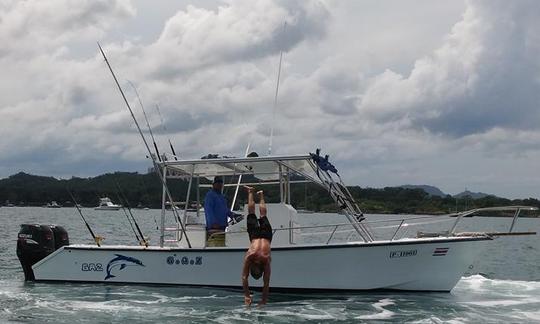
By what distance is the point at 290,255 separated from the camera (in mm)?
13844

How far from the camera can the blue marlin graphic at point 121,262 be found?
14719 mm

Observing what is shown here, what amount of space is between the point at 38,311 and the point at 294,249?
4.97m

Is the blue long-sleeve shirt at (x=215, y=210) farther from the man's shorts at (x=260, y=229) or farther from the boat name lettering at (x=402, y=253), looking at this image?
the boat name lettering at (x=402, y=253)

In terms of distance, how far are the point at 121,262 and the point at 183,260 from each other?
56.6 inches

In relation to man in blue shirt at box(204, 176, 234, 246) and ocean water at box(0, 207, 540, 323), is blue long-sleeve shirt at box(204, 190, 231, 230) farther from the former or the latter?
ocean water at box(0, 207, 540, 323)

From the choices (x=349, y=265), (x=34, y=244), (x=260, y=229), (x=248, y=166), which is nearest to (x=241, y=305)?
(x=260, y=229)

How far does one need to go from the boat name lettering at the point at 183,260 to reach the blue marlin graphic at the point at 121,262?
26.4 inches

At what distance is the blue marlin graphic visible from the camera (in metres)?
14.7

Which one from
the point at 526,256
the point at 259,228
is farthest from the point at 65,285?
the point at 526,256

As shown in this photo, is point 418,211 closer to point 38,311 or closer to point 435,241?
point 435,241

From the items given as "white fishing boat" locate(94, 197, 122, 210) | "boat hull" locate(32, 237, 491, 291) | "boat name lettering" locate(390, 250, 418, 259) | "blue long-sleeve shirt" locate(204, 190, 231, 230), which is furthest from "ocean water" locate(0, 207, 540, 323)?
"white fishing boat" locate(94, 197, 122, 210)

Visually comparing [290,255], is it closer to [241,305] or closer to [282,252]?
[282,252]

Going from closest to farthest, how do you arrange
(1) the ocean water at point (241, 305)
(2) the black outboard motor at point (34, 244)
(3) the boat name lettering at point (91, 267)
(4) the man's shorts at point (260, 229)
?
(1) the ocean water at point (241, 305), (4) the man's shorts at point (260, 229), (3) the boat name lettering at point (91, 267), (2) the black outboard motor at point (34, 244)

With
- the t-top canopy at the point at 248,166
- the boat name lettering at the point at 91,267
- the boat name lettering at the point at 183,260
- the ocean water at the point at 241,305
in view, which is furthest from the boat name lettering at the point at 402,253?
the boat name lettering at the point at 91,267
